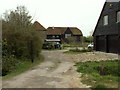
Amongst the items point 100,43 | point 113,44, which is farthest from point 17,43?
point 100,43

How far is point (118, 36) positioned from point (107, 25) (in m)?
4.61

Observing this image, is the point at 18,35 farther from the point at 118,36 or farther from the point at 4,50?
the point at 118,36

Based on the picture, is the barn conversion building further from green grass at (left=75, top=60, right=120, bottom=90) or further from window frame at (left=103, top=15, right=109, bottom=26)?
green grass at (left=75, top=60, right=120, bottom=90)

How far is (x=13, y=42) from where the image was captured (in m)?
27.4

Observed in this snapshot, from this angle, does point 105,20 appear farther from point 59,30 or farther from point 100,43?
point 59,30

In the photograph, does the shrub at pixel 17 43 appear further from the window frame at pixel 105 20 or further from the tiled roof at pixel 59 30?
the tiled roof at pixel 59 30

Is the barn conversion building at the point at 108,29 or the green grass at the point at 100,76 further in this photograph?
the barn conversion building at the point at 108,29

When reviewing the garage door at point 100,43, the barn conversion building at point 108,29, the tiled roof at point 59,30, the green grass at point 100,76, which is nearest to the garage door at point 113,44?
the barn conversion building at point 108,29

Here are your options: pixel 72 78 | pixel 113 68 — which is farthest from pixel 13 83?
pixel 113 68

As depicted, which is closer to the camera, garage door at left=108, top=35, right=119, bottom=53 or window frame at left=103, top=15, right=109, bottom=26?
garage door at left=108, top=35, right=119, bottom=53

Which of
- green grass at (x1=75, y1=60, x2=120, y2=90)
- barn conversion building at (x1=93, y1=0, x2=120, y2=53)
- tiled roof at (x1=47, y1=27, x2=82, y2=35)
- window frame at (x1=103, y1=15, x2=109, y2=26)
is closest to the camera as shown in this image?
green grass at (x1=75, y1=60, x2=120, y2=90)

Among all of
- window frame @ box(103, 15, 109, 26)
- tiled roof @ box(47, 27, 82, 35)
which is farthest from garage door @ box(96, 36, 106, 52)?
tiled roof @ box(47, 27, 82, 35)

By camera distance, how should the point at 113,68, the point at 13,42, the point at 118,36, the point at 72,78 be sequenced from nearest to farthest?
the point at 72,78 → the point at 113,68 → the point at 13,42 → the point at 118,36

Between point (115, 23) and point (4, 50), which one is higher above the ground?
point (115, 23)
